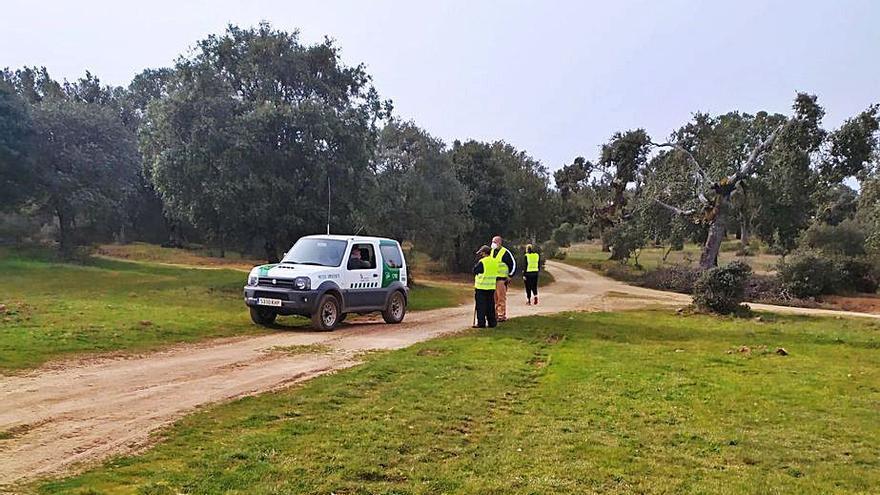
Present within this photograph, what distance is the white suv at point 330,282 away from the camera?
14258 mm

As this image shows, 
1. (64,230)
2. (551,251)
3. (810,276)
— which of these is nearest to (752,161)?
(810,276)

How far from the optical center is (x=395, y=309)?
55.2 ft

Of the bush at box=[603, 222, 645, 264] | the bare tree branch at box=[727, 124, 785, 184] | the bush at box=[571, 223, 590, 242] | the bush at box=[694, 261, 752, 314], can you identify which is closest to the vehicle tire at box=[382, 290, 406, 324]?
the bush at box=[694, 261, 752, 314]

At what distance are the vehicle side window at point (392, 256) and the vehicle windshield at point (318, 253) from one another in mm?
1307

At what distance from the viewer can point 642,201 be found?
40.2m

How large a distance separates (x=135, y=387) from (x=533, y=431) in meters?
4.80

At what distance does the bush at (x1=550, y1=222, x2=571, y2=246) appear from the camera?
2594 inches

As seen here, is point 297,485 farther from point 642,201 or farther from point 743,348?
point 642,201

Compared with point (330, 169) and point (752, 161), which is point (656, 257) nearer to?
point (752, 161)

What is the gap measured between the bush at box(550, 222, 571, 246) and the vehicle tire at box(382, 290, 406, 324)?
4910cm

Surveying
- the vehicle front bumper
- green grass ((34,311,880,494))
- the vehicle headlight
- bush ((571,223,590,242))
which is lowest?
green grass ((34,311,880,494))

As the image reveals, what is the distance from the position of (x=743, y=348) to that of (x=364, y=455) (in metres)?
9.91

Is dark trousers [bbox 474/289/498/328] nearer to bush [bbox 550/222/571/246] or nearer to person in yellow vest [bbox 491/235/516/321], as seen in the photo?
person in yellow vest [bbox 491/235/516/321]

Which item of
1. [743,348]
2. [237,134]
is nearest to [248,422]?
[743,348]
